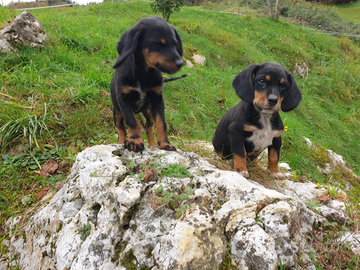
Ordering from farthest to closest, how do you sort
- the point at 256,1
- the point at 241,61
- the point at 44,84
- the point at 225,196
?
the point at 256,1 → the point at 241,61 → the point at 44,84 → the point at 225,196

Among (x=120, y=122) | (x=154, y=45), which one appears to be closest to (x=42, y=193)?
(x=120, y=122)

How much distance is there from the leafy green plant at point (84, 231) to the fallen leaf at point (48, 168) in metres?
1.79

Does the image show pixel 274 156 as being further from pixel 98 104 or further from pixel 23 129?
pixel 23 129

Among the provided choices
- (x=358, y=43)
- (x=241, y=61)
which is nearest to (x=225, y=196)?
(x=241, y=61)

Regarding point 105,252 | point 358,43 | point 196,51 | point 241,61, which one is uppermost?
point 105,252

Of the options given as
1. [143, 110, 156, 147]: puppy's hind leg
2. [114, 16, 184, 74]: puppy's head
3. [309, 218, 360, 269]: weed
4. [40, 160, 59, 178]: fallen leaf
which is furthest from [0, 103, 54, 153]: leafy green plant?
[309, 218, 360, 269]: weed

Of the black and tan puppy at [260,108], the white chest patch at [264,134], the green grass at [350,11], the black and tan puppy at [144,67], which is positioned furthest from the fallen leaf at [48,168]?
the green grass at [350,11]

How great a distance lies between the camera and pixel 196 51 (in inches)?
376

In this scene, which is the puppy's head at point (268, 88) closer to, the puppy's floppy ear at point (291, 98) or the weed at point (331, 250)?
the puppy's floppy ear at point (291, 98)

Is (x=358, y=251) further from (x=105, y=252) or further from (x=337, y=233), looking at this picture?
(x=105, y=252)

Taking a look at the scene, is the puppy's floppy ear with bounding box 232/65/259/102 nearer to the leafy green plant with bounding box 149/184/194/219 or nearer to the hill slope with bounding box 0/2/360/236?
the leafy green plant with bounding box 149/184/194/219

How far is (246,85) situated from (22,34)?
5084 millimetres

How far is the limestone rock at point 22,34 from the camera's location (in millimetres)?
5047

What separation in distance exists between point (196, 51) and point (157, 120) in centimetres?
733
